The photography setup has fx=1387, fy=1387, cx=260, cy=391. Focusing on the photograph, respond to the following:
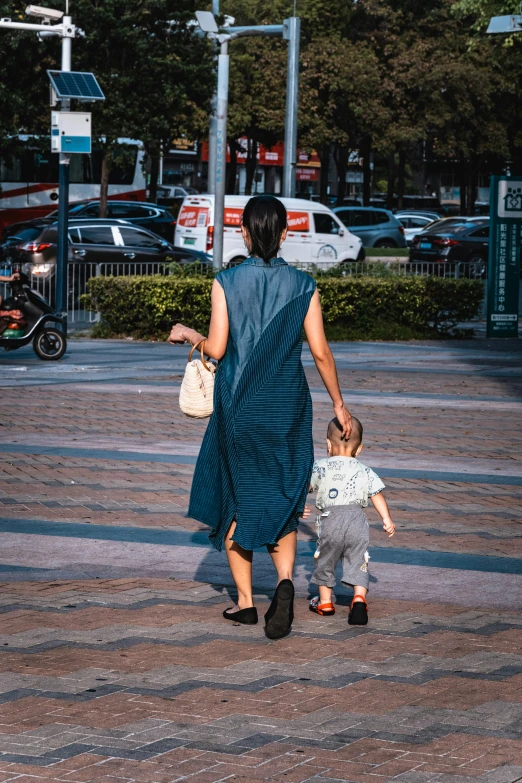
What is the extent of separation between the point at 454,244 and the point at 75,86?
62.6ft

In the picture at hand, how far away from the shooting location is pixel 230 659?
4996 mm

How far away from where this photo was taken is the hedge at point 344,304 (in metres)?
19.5

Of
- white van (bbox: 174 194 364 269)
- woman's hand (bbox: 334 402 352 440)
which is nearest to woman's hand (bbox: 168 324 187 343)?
woman's hand (bbox: 334 402 352 440)

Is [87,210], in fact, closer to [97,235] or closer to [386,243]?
[97,235]

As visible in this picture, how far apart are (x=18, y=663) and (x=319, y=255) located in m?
25.1

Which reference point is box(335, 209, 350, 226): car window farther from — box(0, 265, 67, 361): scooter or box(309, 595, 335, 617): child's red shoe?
box(309, 595, 335, 617): child's red shoe

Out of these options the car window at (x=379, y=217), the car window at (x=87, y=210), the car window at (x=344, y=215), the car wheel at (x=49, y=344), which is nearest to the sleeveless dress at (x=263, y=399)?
the car wheel at (x=49, y=344)

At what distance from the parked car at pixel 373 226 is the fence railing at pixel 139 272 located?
668 inches

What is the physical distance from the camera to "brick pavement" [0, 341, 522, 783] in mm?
3955

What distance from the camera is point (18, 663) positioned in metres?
4.90

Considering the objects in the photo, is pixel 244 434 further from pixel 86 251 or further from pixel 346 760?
pixel 86 251

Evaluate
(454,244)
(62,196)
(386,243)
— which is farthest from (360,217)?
(62,196)

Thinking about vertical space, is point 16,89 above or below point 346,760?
above

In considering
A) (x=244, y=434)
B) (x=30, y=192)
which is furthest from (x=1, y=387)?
(x=30, y=192)
